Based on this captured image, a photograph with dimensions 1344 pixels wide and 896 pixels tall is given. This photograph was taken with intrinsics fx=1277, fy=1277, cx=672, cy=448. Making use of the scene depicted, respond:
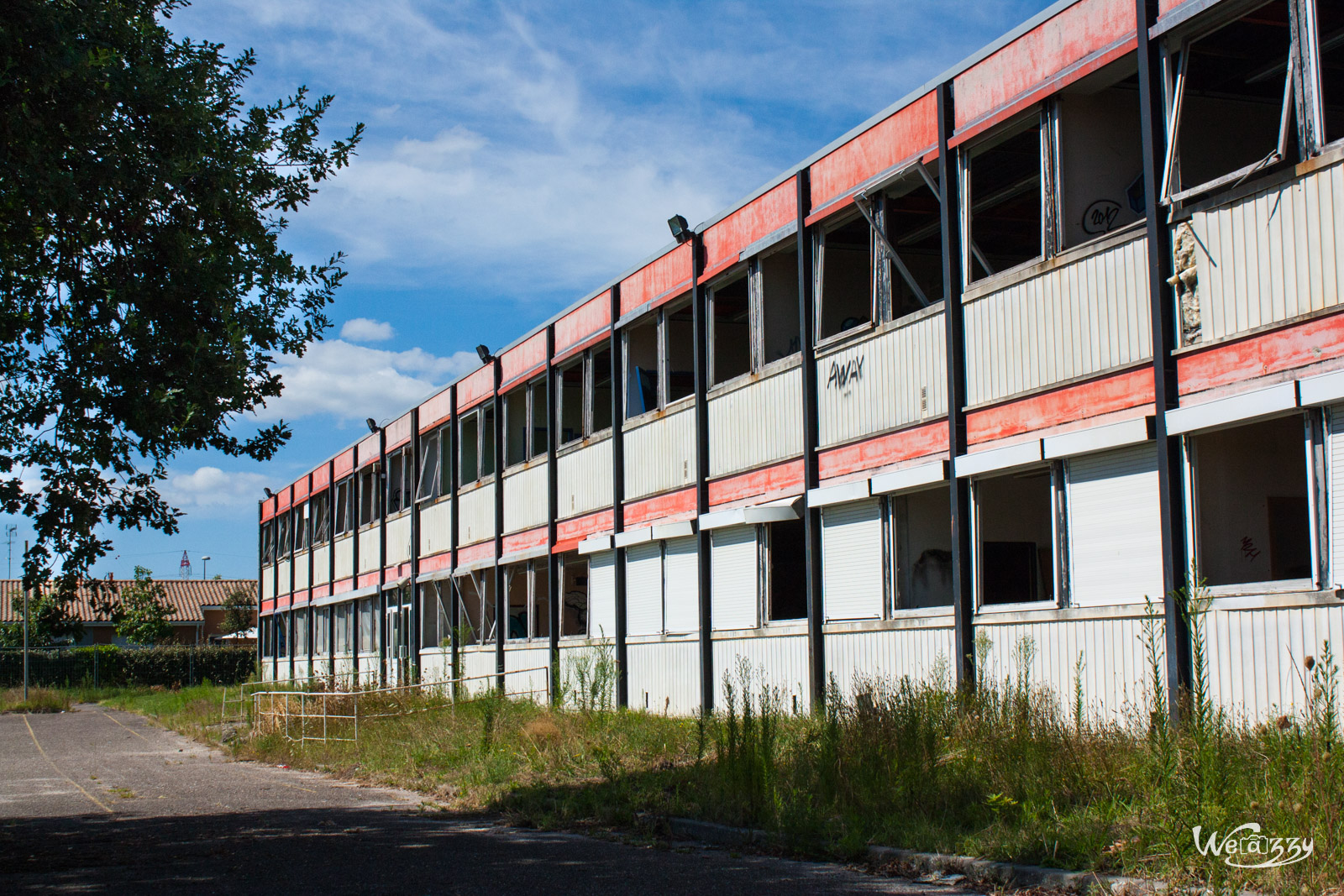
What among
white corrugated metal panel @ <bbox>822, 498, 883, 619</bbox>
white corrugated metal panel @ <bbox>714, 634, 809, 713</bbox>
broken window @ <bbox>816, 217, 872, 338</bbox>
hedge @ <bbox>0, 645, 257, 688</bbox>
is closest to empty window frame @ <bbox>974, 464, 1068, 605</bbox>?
white corrugated metal panel @ <bbox>822, 498, 883, 619</bbox>

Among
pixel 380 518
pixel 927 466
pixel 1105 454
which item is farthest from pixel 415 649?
pixel 1105 454

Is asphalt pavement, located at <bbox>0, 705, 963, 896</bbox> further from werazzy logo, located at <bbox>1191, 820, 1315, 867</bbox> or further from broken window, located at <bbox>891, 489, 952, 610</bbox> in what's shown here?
broken window, located at <bbox>891, 489, 952, 610</bbox>

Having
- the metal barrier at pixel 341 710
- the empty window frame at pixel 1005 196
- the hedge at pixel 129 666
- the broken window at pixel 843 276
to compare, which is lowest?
the hedge at pixel 129 666

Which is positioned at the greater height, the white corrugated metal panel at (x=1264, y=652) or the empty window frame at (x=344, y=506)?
the empty window frame at (x=344, y=506)

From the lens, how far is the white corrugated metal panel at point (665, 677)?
19148 mm

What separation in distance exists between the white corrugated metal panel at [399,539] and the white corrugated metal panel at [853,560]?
751 inches

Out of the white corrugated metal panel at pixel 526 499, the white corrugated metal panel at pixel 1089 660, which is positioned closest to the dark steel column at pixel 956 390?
the white corrugated metal panel at pixel 1089 660

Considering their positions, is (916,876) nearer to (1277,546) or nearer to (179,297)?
(1277,546)

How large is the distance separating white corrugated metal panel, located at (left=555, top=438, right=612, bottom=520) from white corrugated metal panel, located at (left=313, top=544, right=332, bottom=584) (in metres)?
18.8

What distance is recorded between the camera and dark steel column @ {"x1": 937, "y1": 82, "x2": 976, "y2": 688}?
13391 mm

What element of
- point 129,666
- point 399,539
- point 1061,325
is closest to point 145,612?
point 129,666

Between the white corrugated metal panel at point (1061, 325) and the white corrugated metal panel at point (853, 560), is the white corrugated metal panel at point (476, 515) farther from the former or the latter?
the white corrugated metal panel at point (1061, 325)

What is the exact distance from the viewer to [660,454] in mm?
20578

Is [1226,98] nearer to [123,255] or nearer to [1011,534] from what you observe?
[1011,534]
